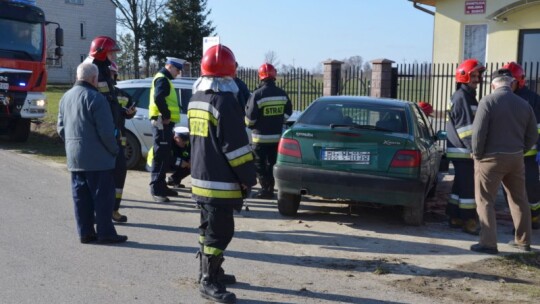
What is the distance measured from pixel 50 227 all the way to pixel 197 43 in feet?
122

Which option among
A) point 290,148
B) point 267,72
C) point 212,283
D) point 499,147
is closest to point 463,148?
point 499,147

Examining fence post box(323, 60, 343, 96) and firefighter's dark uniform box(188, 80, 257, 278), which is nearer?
firefighter's dark uniform box(188, 80, 257, 278)

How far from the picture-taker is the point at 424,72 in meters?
14.4

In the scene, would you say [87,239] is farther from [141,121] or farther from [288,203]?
[141,121]

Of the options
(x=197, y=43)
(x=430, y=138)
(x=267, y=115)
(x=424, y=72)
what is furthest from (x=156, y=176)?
(x=197, y=43)

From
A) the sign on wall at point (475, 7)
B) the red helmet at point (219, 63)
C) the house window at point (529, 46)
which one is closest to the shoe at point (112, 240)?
the red helmet at point (219, 63)

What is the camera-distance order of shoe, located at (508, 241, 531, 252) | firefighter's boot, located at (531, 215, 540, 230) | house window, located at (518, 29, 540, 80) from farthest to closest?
house window, located at (518, 29, 540, 80), firefighter's boot, located at (531, 215, 540, 230), shoe, located at (508, 241, 531, 252)

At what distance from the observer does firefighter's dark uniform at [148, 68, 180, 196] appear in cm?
817

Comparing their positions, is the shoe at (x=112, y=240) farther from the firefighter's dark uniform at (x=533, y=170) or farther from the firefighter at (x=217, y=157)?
the firefighter's dark uniform at (x=533, y=170)

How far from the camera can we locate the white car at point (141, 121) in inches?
420

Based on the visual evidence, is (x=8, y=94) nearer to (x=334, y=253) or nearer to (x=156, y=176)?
(x=156, y=176)

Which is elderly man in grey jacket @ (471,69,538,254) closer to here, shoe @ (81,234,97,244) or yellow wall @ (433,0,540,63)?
shoe @ (81,234,97,244)

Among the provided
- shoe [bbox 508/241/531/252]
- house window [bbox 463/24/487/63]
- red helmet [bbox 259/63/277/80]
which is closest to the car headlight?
red helmet [bbox 259/63/277/80]

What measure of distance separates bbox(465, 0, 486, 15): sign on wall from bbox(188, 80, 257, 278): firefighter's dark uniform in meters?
15.8
